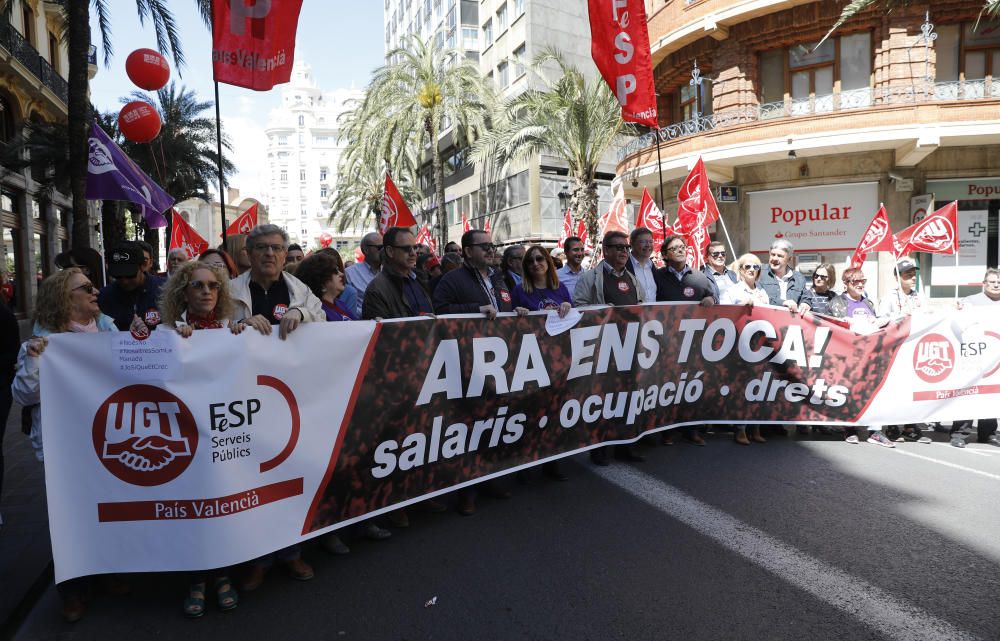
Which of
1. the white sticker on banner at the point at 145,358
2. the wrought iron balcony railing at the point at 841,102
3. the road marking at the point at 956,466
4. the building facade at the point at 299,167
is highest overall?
the building facade at the point at 299,167

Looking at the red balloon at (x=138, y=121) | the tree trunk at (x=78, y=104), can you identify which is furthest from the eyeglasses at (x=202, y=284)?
the tree trunk at (x=78, y=104)

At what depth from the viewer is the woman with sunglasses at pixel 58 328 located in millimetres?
3254

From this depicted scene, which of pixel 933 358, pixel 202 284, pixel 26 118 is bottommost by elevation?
pixel 933 358

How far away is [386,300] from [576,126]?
1786 cm

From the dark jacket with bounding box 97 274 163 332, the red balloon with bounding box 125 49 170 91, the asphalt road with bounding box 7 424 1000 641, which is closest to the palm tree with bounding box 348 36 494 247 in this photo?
the red balloon with bounding box 125 49 170 91

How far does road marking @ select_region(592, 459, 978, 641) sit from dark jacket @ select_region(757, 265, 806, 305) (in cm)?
324

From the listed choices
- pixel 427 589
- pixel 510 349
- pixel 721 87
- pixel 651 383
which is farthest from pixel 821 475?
pixel 721 87

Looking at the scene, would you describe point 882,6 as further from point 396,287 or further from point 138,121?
point 396,287

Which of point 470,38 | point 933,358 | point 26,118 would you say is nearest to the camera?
point 933,358

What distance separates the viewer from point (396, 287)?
4621 mm

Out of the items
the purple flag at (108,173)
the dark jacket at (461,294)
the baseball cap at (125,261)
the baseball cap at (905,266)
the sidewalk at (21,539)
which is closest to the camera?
the sidewalk at (21,539)

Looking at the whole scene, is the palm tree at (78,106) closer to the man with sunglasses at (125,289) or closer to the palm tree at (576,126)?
the man with sunglasses at (125,289)

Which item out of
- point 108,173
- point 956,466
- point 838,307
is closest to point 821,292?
point 838,307

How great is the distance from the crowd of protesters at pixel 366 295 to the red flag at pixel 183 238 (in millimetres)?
5551
